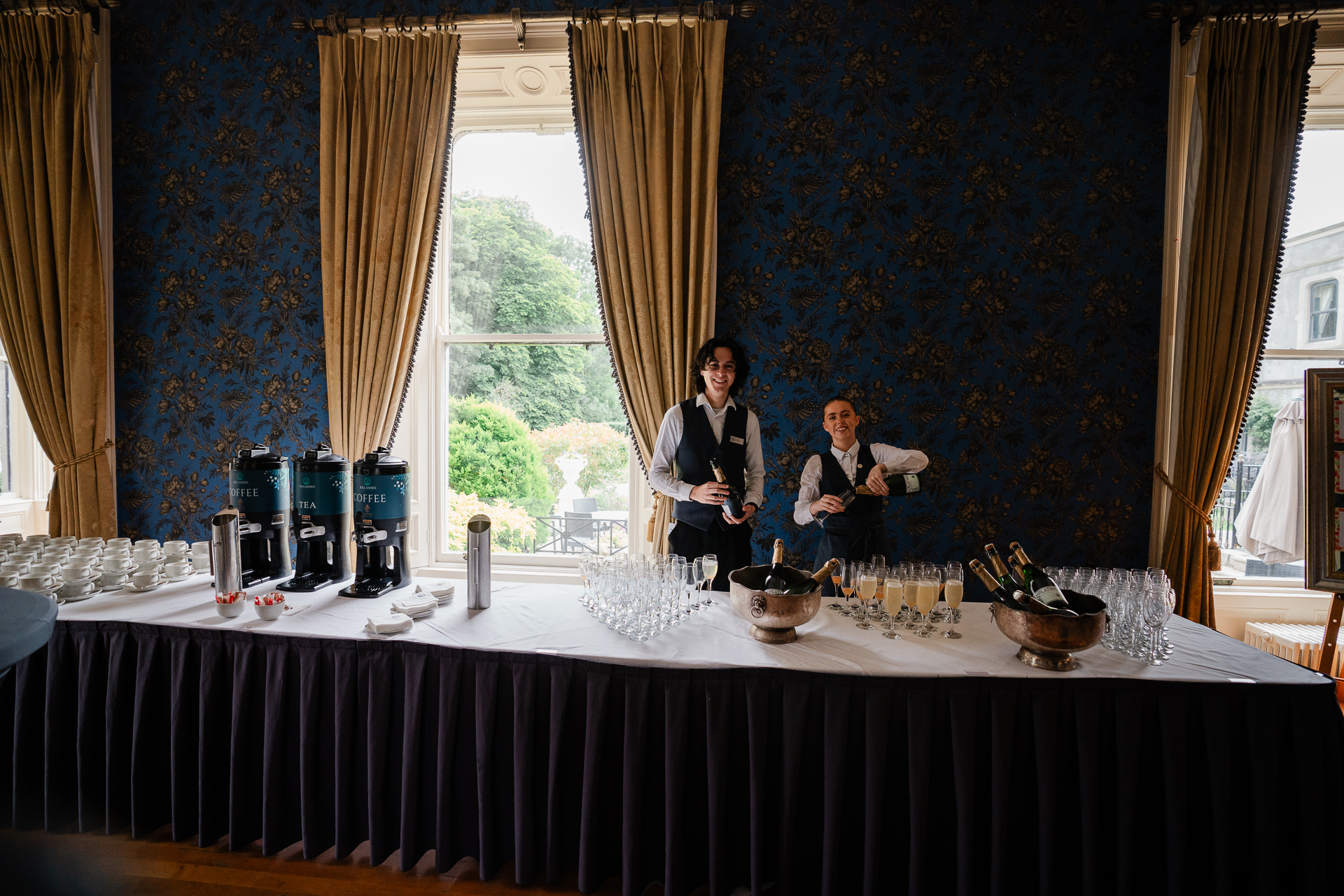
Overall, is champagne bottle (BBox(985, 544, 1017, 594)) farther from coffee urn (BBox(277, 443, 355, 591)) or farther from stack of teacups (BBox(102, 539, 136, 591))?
stack of teacups (BBox(102, 539, 136, 591))

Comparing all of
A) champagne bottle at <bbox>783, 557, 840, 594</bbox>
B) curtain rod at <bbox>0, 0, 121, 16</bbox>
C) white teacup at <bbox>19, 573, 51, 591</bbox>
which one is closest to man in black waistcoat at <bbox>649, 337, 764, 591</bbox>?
champagne bottle at <bbox>783, 557, 840, 594</bbox>

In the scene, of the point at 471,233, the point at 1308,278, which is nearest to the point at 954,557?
the point at 1308,278

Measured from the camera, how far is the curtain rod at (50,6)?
328cm

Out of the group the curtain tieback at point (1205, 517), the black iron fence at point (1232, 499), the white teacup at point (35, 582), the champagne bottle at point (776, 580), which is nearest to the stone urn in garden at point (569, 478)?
the champagne bottle at point (776, 580)

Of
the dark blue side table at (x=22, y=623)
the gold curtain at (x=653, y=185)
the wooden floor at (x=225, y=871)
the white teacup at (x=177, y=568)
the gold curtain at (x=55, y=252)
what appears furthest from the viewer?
the gold curtain at (x=55, y=252)

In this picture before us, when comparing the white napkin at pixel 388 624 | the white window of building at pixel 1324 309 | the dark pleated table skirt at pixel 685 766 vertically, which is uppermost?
the white window of building at pixel 1324 309

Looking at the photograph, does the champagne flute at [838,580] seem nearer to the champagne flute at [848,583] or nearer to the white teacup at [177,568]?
the champagne flute at [848,583]

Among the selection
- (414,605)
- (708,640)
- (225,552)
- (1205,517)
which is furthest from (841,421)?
(225,552)

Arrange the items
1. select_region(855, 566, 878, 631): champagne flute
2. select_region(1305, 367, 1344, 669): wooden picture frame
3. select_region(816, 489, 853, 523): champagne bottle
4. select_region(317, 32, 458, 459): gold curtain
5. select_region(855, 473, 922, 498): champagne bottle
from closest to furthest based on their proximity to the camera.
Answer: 1. select_region(855, 566, 878, 631): champagne flute
2. select_region(1305, 367, 1344, 669): wooden picture frame
3. select_region(855, 473, 922, 498): champagne bottle
4. select_region(816, 489, 853, 523): champagne bottle
5. select_region(317, 32, 458, 459): gold curtain

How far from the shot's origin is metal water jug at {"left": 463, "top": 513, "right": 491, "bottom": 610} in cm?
191

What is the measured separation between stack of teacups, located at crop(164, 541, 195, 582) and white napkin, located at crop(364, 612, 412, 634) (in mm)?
1000

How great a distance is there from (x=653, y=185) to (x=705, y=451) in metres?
1.40

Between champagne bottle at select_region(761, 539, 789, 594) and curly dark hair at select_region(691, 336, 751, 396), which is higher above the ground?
curly dark hair at select_region(691, 336, 751, 396)

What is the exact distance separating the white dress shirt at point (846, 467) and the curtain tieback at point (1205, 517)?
1343mm
